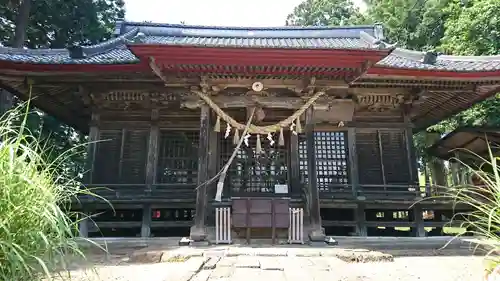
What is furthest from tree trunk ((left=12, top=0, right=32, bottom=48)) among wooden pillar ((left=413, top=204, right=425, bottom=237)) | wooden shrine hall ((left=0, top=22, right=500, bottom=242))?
wooden pillar ((left=413, top=204, right=425, bottom=237))

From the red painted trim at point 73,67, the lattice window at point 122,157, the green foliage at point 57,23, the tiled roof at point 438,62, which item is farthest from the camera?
the green foliage at point 57,23

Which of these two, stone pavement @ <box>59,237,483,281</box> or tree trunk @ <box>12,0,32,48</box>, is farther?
tree trunk @ <box>12,0,32,48</box>

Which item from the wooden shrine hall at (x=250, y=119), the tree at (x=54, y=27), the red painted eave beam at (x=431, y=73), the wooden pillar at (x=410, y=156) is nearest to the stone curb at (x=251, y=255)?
the wooden shrine hall at (x=250, y=119)

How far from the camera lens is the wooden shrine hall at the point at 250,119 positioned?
21.8 feet

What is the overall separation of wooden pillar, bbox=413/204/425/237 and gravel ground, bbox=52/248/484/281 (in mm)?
2668

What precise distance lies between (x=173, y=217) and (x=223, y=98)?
374 cm

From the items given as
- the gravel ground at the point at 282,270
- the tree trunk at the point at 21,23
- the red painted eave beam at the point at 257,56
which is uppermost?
the tree trunk at the point at 21,23

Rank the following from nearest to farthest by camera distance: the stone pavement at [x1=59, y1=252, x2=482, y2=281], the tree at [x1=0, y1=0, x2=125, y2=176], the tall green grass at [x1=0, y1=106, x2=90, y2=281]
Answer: the tall green grass at [x1=0, y1=106, x2=90, y2=281] < the stone pavement at [x1=59, y1=252, x2=482, y2=281] < the tree at [x1=0, y1=0, x2=125, y2=176]

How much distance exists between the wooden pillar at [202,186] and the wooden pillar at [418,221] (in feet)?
16.1

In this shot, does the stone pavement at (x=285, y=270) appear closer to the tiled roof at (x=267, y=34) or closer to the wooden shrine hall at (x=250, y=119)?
the wooden shrine hall at (x=250, y=119)

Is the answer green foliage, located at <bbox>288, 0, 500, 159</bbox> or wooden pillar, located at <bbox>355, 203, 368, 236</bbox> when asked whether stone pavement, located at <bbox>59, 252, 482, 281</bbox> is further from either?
green foliage, located at <bbox>288, 0, 500, 159</bbox>

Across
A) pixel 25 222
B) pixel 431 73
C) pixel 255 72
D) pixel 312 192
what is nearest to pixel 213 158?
pixel 255 72

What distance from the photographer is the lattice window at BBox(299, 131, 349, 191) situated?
889 centimetres

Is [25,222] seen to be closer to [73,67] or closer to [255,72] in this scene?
[255,72]
